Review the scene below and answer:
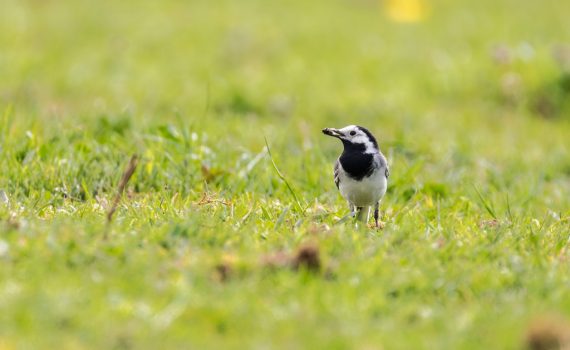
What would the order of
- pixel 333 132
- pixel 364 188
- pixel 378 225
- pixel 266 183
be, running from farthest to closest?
pixel 266 183 → pixel 333 132 → pixel 364 188 → pixel 378 225

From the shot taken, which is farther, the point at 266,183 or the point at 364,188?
the point at 266,183

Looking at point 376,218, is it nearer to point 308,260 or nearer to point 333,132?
point 333,132

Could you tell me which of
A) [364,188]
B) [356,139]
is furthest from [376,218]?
[356,139]

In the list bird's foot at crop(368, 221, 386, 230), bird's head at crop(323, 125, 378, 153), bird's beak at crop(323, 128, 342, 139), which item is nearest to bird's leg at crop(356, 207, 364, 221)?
bird's foot at crop(368, 221, 386, 230)

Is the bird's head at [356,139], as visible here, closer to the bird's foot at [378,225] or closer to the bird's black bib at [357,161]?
the bird's black bib at [357,161]

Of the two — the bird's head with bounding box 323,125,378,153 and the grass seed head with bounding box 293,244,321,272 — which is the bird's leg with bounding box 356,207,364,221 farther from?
the grass seed head with bounding box 293,244,321,272

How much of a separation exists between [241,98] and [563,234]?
5.60m

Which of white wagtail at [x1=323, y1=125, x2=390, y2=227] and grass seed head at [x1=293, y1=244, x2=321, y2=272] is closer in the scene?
grass seed head at [x1=293, y1=244, x2=321, y2=272]

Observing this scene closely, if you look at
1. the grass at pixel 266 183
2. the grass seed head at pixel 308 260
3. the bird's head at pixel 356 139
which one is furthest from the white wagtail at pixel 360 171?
the grass seed head at pixel 308 260

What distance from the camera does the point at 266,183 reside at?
268 inches

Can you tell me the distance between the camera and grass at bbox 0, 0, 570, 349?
13.5 ft

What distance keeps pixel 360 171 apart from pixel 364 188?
119mm

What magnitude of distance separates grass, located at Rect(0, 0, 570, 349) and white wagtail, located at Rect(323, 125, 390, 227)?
0.72 feet

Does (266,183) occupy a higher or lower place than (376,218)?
lower
